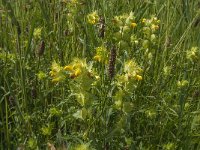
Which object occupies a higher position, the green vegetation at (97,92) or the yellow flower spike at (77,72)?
the yellow flower spike at (77,72)

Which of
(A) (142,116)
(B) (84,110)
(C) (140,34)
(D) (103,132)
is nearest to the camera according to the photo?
(B) (84,110)

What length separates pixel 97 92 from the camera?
1.78m

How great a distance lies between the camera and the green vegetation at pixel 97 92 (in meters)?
1.44

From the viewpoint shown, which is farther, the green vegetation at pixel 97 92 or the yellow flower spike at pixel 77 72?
the green vegetation at pixel 97 92

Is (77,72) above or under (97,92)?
above

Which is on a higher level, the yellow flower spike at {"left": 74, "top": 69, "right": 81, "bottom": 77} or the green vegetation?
the yellow flower spike at {"left": 74, "top": 69, "right": 81, "bottom": 77}

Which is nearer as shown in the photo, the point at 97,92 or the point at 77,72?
the point at 77,72

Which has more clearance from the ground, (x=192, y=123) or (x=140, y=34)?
(x=140, y=34)

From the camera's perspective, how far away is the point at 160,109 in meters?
1.89

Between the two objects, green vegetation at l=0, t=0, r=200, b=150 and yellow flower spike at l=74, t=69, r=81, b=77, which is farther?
green vegetation at l=0, t=0, r=200, b=150

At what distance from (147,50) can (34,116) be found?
65 cm

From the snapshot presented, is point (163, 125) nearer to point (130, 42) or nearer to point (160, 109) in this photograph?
point (160, 109)

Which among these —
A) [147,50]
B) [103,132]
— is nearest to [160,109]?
[147,50]

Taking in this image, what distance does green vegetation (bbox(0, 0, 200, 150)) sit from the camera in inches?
56.7
